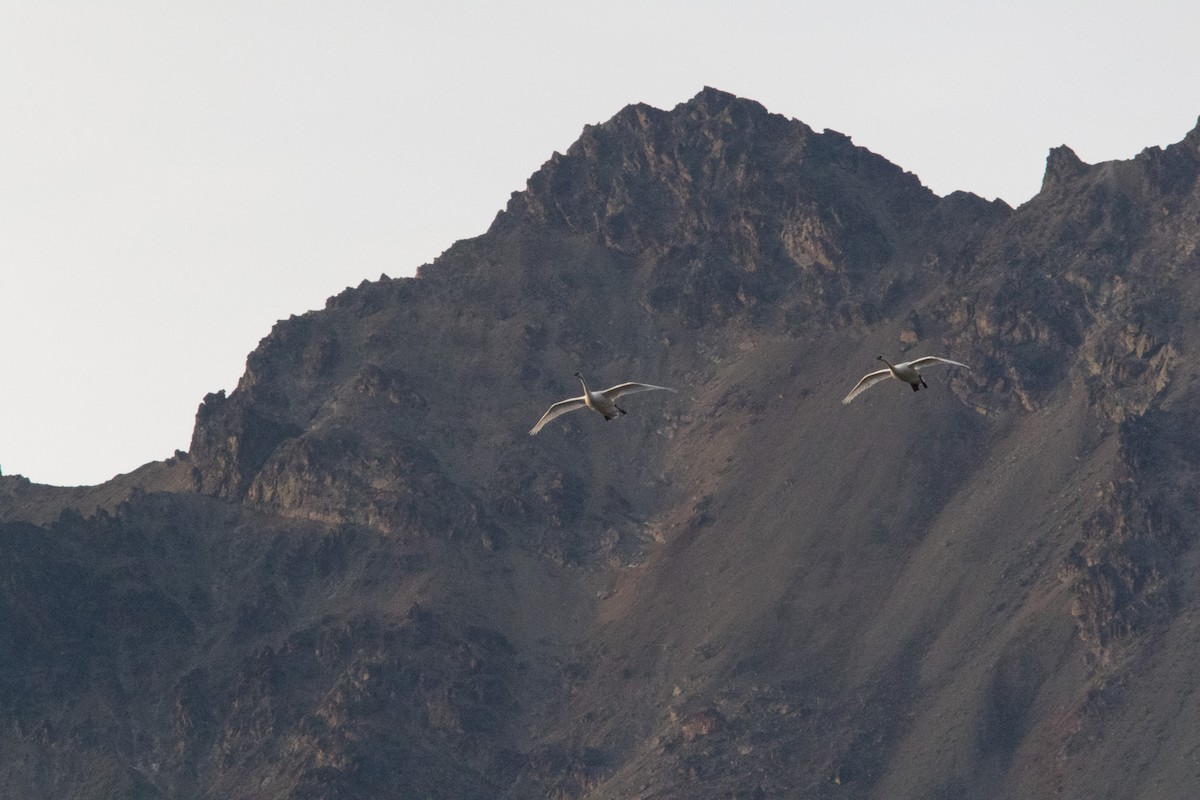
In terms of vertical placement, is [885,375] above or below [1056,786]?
above

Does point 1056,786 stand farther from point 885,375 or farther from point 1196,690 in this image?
point 885,375

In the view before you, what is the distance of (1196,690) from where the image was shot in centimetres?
19925

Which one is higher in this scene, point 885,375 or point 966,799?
point 885,375

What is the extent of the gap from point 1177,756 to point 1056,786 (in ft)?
40.2

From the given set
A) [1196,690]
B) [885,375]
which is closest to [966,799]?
[1196,690]

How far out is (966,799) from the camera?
655 feet

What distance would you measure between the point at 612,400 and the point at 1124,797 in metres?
99.6

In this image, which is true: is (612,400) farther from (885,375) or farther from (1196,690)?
(1196,690)

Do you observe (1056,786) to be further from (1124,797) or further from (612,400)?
(612,400)

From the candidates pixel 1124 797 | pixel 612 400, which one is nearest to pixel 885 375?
pixel 612 400

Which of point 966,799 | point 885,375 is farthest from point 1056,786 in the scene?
point 885,375

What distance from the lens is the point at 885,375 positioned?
114 meters

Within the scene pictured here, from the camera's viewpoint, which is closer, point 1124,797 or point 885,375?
point 885,375

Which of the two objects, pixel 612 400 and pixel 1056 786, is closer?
pixel 612 400
